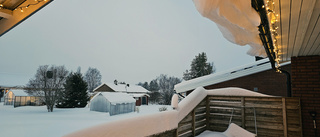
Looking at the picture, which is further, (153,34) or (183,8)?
(183,8)

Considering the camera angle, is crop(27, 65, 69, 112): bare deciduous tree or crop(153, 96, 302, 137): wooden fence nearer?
crop(153, 96, 302, 137): wooden fence

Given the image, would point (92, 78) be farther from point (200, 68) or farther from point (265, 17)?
point (265, 17)

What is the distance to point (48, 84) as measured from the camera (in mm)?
19297

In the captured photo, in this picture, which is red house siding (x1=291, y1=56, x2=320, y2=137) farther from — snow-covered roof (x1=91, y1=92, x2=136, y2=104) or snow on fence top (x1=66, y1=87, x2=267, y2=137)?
snow-covered roof (x1=91, y1=92, x2=136, y2=104)

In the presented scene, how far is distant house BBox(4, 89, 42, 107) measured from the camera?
21141 millimetres

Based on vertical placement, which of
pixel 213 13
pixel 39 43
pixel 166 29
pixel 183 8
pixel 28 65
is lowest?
pixel 213 13

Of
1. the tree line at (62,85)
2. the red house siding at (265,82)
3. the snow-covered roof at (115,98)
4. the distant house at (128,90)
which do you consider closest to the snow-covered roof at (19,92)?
the tree line at (62,85)

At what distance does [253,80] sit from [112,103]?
1291 centimetres

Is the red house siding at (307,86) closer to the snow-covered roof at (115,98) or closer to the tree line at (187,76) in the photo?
the snow-covered roof at (115,98)

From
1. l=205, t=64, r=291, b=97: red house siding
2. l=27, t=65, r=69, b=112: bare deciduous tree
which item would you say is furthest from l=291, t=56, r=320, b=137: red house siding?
l=27, t=65, r=69, b=112: bare deciduous tree

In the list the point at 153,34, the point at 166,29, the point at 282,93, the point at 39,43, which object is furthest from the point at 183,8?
the point at 282,93

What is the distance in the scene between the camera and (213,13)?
158cm

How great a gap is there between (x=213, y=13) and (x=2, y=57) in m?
39.8

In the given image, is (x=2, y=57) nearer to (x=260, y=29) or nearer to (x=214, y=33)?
(x=260, y=29)
